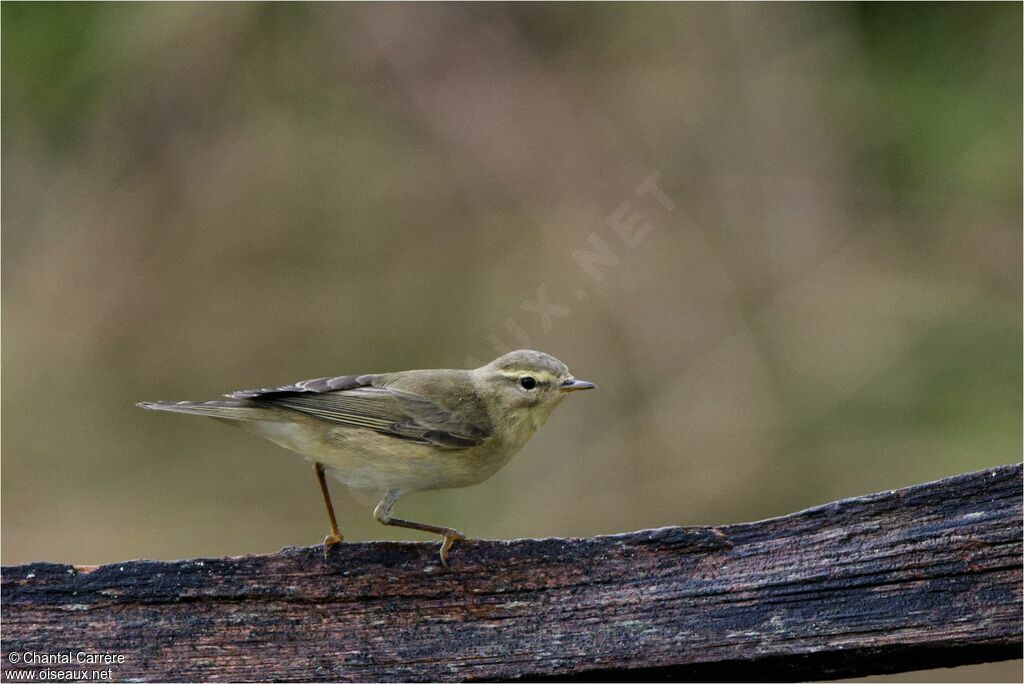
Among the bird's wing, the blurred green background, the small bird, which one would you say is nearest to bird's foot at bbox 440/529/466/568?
the small bird

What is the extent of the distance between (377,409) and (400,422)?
0.15 metres

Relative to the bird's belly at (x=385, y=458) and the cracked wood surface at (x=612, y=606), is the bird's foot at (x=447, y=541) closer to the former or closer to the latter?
the cracked wood surface at (x=612, y=606)

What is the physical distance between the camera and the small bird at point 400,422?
4656mm

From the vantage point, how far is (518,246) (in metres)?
8.52

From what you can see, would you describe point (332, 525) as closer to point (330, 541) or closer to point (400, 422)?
point (330, 541)

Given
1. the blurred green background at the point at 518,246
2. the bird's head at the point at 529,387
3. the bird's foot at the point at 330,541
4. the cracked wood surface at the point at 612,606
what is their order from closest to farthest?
1. the cracked wood surface at the point at 612,606
2. the bird's foot at the point at 330,541
3. the bird's head at the point at 529,387
4. the blurred green background at the point at 518,246

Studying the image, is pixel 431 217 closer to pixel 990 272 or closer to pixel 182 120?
pixel 182 120

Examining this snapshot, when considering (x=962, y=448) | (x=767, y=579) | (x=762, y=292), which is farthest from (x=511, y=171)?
(x=767, y=579)

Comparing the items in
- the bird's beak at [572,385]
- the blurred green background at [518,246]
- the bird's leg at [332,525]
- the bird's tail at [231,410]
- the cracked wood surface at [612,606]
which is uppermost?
the blurred green background at [518,246]

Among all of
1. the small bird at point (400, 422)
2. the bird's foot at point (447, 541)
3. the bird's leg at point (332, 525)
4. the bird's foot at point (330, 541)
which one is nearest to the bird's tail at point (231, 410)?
the small bird at point (400, 422)

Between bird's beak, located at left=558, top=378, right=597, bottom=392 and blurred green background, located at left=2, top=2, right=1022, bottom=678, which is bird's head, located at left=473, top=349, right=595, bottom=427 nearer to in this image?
bird's beak, located at left=558, top=378, right=597, bottom=392

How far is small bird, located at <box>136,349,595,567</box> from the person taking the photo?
466 cm

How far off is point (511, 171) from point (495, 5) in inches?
61.3

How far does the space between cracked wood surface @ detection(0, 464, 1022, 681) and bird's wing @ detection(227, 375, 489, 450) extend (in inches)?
50.5
